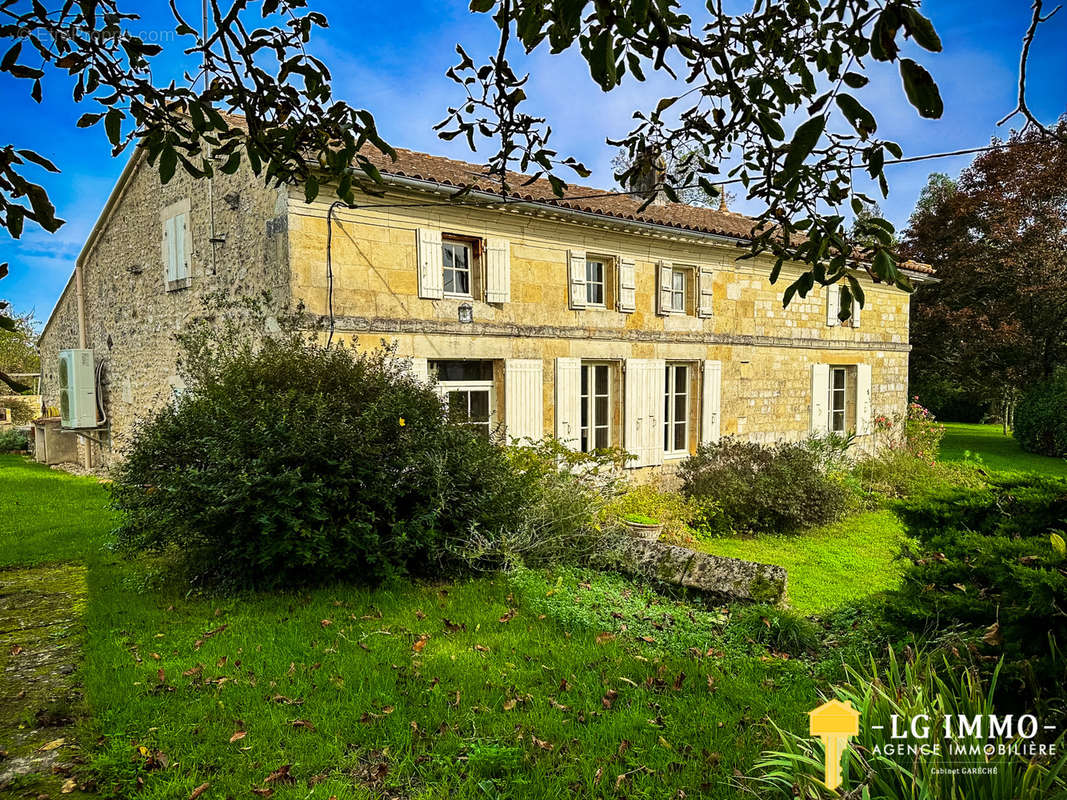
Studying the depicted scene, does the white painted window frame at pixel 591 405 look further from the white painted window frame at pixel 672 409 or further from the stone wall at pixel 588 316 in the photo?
the white painted window frame at pixel 672 409

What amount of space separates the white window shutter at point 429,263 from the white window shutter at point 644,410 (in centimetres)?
350

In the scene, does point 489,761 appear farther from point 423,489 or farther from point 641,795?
point 423,489

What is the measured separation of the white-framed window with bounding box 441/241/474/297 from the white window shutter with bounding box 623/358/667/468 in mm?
3024

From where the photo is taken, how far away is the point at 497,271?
9.32 m

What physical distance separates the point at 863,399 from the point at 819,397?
1521mm

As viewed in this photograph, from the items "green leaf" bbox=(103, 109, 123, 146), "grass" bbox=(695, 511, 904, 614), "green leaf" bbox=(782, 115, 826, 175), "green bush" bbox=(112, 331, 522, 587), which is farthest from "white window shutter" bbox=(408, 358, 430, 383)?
"green leaf" bbox=(782, 115, 826, 175)

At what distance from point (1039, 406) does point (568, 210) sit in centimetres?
1599

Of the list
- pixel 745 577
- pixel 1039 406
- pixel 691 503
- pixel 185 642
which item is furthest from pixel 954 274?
pixel 185 642

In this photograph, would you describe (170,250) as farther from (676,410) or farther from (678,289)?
(676,410)

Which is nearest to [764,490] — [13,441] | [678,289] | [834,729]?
[678,289]

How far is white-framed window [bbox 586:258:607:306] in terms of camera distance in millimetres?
10586

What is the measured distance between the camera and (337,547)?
538 cm

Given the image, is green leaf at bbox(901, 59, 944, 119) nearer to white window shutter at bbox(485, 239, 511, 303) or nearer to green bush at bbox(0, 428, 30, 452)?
white window shutter at bbox(485, 239, 511, 303)

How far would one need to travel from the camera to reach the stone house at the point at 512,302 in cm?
836
